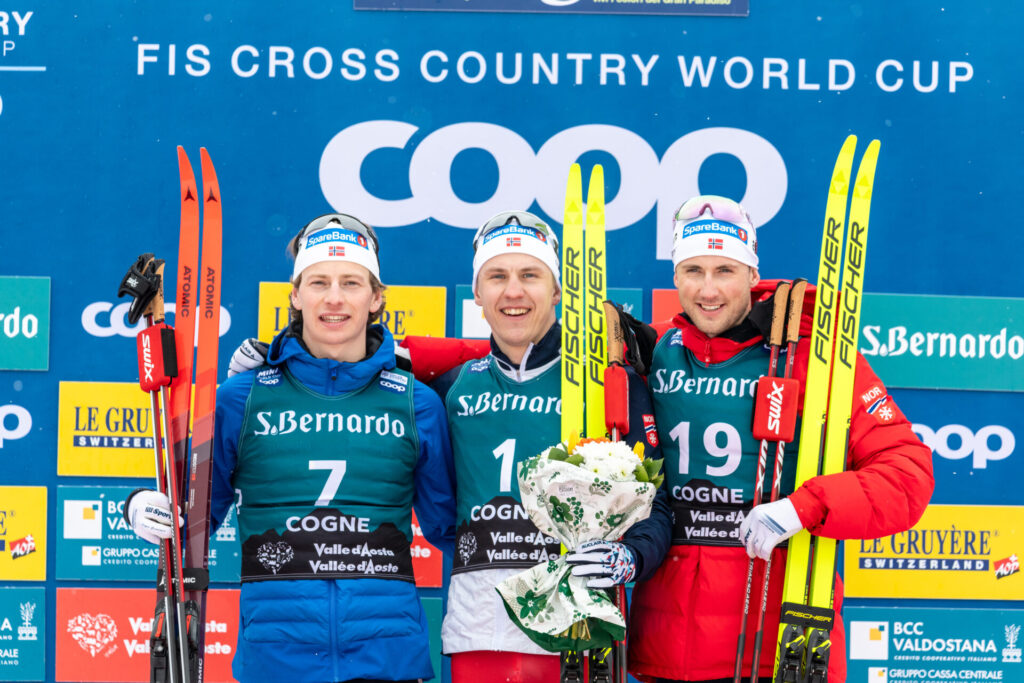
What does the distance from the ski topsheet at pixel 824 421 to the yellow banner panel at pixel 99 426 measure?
252 centimetres

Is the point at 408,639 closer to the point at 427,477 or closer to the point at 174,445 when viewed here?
the point at 427,477

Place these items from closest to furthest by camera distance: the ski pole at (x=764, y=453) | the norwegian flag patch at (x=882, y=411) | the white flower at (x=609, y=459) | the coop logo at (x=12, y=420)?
the white flower at (x=609, y=459)
the ski pole at (x=764, y=453)
the norwegian flag patch at (x=882, y=411)
the coop logo at (x=12, y=420)

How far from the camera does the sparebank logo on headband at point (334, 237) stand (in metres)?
2.77

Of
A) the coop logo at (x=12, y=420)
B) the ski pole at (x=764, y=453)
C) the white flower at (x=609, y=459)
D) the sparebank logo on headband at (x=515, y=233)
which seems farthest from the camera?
the coop logo at (x=12, y=420)

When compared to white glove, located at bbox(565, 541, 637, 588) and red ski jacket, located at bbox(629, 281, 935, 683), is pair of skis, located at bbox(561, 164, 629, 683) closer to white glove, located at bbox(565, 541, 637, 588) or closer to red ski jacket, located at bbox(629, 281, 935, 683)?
red ski jacket, located at bbox(629, 281, 935, 683)

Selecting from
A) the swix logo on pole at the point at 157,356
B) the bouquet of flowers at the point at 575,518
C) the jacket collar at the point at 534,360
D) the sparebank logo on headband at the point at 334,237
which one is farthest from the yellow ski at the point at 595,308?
the swix logo on pole at the point at 157,356

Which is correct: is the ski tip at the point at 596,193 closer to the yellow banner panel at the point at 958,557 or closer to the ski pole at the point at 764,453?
the ski pole at the point at 764,453

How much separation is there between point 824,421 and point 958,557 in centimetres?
162

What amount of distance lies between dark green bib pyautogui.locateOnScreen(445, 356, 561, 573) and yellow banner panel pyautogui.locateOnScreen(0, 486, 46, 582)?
2.07 m

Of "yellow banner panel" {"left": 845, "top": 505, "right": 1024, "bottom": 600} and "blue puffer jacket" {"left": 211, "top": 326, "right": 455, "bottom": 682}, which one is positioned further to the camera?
"yellow banner panel" {"left": 845, "top": 505, "right": 1024, "bottom": 600}

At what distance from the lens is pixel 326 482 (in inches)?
102

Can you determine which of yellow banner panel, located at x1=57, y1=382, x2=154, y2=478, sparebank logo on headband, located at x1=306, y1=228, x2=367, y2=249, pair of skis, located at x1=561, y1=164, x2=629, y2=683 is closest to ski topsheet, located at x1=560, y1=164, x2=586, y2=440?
pair of skis, located at x1=561, y1=164, x2=629, y2=683

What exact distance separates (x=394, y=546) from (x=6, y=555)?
211 cm

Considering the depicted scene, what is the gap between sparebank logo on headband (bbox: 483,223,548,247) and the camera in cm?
276
